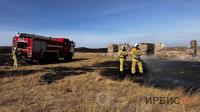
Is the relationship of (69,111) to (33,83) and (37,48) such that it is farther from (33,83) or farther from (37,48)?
(37,48)

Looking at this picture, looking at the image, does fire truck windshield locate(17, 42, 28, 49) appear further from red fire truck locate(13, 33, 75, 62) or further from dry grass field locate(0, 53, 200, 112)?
dry grass field locate(0, 53, 200, 112)

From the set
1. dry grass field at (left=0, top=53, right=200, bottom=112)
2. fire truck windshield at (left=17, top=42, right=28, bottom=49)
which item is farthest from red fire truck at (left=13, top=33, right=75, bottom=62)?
dry grass field at (left=0, top=53, right=200, bottom=112)

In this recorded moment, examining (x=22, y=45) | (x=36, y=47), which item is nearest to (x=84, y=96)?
(x=36, y=47)

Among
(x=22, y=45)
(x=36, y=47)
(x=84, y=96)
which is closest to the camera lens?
(x=84, y=96)

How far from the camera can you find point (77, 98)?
402 inches

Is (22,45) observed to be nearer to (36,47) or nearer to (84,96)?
(36,47)

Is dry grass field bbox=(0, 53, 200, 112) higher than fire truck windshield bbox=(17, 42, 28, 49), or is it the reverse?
fire truck windshield bbox=(17, 42, 28, 49)

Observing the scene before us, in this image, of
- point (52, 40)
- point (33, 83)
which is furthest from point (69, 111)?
point (52, 40)

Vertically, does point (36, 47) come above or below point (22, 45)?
below

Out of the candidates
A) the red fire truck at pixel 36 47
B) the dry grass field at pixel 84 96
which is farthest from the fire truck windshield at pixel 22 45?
the dry grass field at pixel 84 96

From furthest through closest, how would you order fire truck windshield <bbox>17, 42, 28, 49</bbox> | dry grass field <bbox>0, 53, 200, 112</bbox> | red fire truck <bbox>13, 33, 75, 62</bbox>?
1. fire truck windshield <bbox>17, 42, 28, 49</bbox>
2. red fire truck <bbox>13, 33, 75, 62</bbox>
3. dry grass field <bbox>0, 53, 200, 112</bbox>

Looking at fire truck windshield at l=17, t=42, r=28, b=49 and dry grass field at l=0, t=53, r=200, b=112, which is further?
fire truck windshield at l=17, t=42, r=28, b=49

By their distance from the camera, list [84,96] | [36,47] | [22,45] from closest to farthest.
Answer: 1. [84,96]
2. [36,47]
3. [22,45]

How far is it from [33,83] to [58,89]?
72.1 inches
